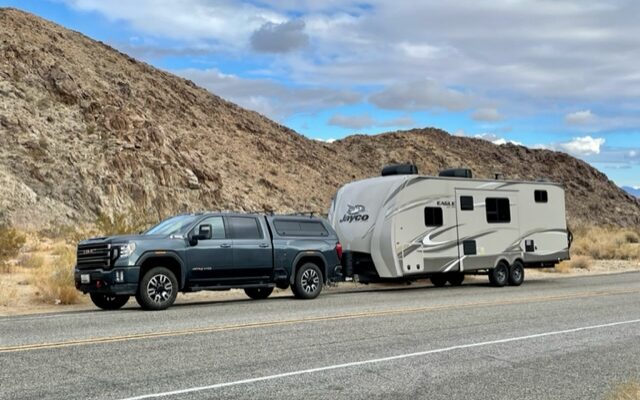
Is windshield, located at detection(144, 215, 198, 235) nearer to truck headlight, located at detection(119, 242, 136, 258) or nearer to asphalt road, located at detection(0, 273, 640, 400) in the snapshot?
truck headlight, located at detection(119, 242, 136, 258)

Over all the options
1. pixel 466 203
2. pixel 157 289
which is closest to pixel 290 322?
pixel 157 289

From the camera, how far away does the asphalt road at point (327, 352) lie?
7715mm

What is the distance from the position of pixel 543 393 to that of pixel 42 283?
14751 millimetres

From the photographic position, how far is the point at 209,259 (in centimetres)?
1612

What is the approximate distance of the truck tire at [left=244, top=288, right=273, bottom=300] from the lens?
18.6 m

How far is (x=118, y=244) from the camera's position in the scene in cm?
1505

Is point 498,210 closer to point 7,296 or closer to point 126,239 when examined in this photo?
point 126,239

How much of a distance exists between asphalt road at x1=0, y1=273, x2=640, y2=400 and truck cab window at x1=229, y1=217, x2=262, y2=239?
1.68 metres

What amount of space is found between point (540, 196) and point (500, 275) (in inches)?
117

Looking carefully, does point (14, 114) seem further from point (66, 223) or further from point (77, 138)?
point (66, 223)

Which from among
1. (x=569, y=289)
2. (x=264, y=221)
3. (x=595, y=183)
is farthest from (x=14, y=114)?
(x=595, y=183)

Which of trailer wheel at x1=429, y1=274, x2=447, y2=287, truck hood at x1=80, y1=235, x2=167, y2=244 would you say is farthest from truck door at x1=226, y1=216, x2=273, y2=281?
trailer wheel at x1=429, y1=274, x2=447, y2=287

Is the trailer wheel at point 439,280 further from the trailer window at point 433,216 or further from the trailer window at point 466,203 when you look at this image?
the trailer window at point 433,216

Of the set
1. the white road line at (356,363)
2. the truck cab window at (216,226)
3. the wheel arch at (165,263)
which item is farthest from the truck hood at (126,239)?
the white road line at (356,363)
